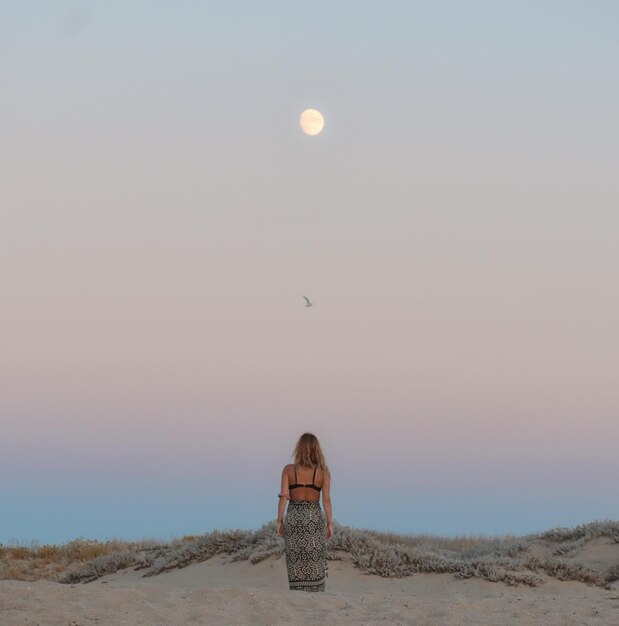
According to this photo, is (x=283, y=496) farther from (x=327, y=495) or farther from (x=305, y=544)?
(x=305, y=544)

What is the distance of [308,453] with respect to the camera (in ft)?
47.3

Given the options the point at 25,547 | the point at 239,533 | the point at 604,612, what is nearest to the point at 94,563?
the point at 239,533

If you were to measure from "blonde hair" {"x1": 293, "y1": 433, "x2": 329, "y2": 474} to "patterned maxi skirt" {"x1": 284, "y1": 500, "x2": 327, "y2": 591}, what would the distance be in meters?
0.78

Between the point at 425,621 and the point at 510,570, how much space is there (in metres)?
7.23

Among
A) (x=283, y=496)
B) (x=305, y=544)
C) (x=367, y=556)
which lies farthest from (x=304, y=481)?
(x=367, y=556)

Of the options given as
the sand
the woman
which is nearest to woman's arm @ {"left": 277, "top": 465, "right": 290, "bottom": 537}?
the woman

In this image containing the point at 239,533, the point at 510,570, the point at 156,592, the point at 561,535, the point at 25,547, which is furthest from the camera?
the point at 25,547

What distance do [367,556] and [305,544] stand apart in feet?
19.4

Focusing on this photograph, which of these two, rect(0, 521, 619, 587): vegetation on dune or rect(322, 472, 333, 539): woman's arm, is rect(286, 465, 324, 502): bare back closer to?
rect(322, 472, 333, 539): woman's arm

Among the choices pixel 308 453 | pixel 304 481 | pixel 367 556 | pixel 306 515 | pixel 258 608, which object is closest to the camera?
pixel 258 608

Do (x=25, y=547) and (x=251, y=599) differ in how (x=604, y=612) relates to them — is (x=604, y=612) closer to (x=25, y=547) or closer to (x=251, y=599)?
(x=251, y=599)

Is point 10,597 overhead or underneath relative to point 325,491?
underneath

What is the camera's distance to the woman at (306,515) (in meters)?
14.5

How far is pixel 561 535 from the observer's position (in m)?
24.4
